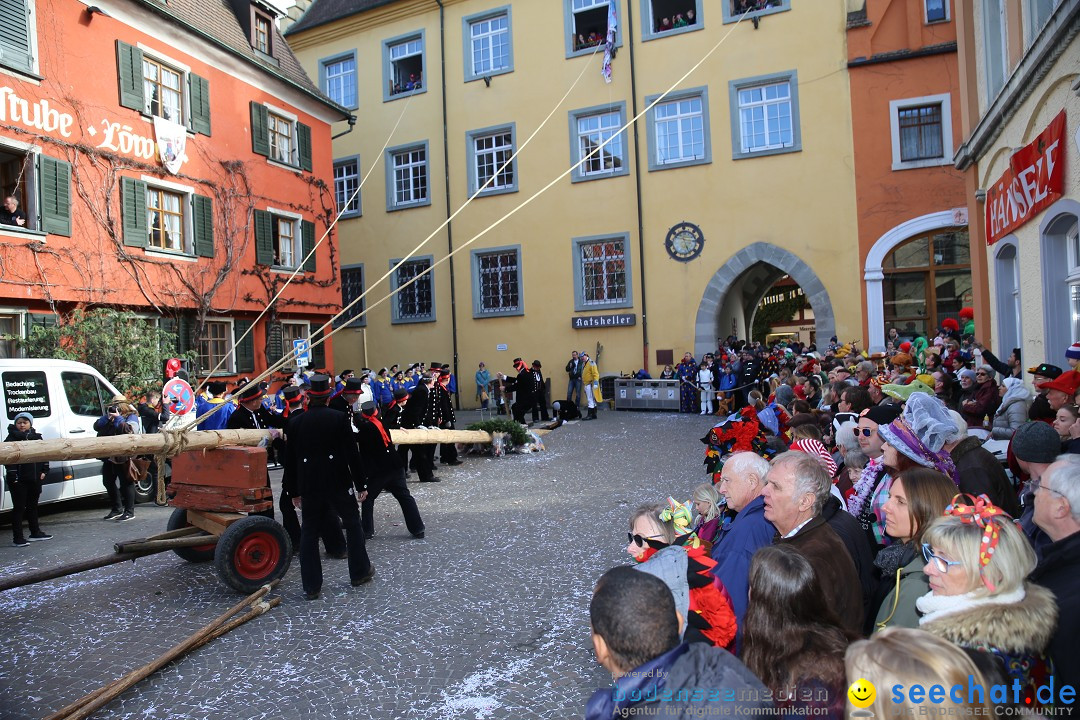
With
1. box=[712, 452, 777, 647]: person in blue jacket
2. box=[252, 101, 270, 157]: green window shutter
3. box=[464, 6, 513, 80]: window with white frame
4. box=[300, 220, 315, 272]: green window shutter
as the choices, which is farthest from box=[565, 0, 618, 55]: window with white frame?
box=[712, 452, 777, 647]: person in blue jacket

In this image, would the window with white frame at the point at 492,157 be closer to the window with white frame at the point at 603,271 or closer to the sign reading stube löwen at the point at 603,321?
the window with white frame at the point at 603,271

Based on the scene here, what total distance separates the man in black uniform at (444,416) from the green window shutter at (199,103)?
8984mm

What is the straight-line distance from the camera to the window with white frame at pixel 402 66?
26047 mm

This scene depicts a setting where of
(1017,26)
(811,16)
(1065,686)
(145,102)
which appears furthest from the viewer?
(811,16)

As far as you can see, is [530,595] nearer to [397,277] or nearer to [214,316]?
[214,316]

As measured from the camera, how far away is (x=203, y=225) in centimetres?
1800

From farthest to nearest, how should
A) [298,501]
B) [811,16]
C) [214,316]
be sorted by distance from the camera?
[811,16], [214,316], [298,501]

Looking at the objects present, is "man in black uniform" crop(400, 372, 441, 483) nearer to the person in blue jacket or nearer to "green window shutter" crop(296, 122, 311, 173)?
the person in blue jacket

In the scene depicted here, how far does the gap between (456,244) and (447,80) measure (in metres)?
5.62

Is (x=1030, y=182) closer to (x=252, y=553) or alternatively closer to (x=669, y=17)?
(x=252, y=553)

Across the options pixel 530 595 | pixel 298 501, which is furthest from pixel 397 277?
pixel 530 595

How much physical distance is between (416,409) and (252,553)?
6.94m

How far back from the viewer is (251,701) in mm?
4277

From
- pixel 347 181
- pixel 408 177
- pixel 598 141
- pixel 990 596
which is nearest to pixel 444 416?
pixel 990 596
